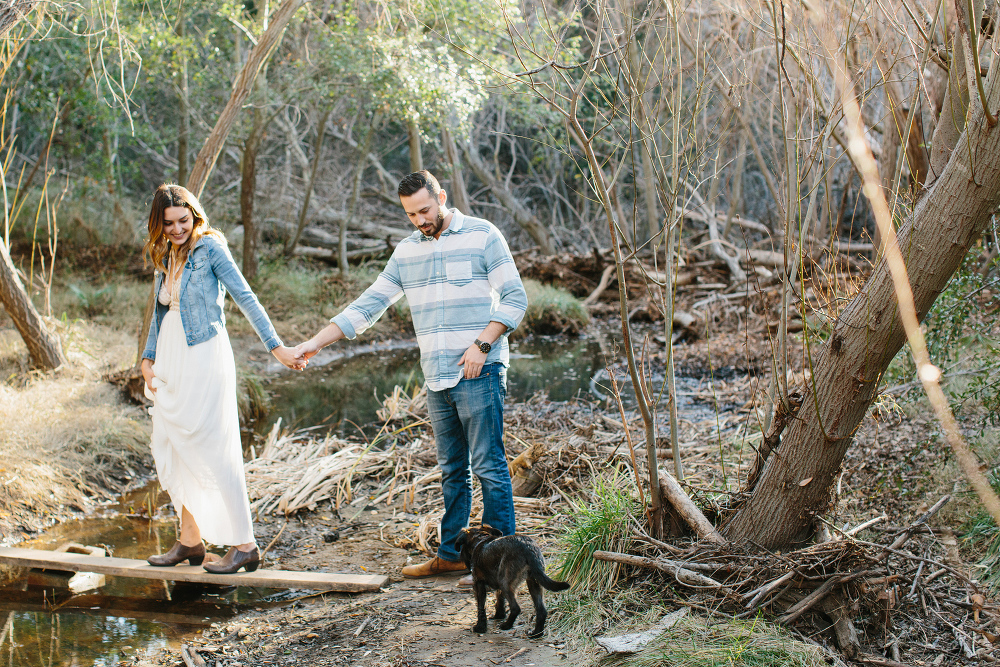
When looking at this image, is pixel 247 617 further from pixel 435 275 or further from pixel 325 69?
pixel 325 69

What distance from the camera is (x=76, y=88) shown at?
11500 millimetres

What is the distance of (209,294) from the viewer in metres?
3.60

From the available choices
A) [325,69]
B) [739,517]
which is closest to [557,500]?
[739,517]

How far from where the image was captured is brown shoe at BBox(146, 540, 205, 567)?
3.79 m

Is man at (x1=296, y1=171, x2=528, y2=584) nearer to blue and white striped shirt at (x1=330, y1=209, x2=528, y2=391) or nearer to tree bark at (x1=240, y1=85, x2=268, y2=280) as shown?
blue and white striped shirt at (x1=330, y1=209, x2=528, y2=391)

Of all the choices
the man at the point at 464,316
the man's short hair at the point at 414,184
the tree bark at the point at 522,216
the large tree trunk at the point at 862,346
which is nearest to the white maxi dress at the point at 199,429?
the man at the point at 464,316

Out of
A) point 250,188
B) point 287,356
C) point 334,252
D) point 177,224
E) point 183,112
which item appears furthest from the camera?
point 334,252

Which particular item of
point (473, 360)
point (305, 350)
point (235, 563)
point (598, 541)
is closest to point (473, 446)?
point (473, 360)

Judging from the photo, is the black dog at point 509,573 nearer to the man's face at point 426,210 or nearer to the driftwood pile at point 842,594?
the driftwood pile at point 842,594

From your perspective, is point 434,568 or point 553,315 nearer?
point 434,568

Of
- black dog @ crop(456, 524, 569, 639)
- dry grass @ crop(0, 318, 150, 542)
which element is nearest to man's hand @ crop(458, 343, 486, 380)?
black dog @ crop(456, 524, 569, 639)

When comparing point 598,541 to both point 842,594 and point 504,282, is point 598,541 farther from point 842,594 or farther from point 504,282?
point 504,282

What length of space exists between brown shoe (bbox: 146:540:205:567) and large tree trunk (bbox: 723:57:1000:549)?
8.63 ft

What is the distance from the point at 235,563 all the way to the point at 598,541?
1773 mm
